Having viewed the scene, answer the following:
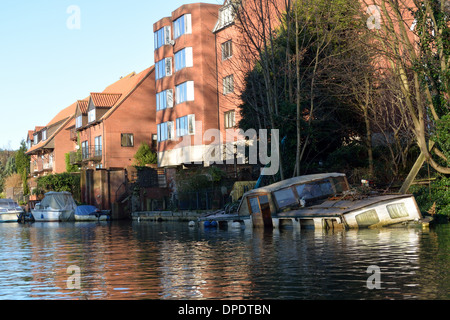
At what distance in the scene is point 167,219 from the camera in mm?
49219

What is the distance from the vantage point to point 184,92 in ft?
192

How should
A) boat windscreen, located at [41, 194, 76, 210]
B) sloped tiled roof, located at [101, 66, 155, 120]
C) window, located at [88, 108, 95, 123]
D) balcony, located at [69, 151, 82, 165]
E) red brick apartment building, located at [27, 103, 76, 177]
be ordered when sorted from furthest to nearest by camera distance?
red brick apartment building, located at [27, 103, 76, 177], balcony, located at [69, 151, 82, 165], window, located at [88, 108, 95, 123], sloped tiled roof, located at [101, 66, 155, 120], boat windscreen, located at [41, 194, 76, 210]

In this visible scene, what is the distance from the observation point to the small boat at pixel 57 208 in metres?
61.6

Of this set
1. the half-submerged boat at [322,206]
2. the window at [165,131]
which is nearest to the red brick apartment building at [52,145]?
the window at [165,131]

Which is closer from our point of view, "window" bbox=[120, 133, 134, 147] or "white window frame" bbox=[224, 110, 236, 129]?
"white window frame" bbox=[224, 110, 236, 129]

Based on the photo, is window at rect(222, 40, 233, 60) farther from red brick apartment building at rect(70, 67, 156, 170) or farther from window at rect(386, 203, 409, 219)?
window at rect(386, 203, 409, 219)

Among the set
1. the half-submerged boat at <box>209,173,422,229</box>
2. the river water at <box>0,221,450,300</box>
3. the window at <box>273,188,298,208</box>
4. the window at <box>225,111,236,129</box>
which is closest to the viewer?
the river water at <box>0,221,450,300</box>

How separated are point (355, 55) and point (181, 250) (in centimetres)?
1899

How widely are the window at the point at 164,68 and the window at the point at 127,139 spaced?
807 centimetres

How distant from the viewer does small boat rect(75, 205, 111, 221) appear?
57.8m

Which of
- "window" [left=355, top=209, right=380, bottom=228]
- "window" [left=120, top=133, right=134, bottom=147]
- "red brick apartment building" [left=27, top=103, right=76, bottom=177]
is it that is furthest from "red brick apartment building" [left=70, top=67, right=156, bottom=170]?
"window" [left=355, top=209, right=380, bottom=228]

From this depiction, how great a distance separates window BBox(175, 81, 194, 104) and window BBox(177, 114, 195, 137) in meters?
1.62

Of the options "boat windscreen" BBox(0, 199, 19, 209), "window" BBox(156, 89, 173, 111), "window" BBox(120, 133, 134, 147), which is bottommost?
"boat windscreen" BBox(0, 199, 19, 209)

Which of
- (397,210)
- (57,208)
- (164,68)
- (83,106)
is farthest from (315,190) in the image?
(83,106)
